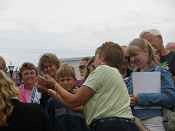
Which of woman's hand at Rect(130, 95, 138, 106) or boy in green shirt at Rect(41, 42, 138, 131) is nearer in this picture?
boy in green shirt at Rect(41, 42, 138, 131)

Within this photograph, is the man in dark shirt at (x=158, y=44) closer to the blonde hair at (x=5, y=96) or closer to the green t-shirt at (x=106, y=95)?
the green t-shirt at (x=106, y=95)

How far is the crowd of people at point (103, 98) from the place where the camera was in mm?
3754

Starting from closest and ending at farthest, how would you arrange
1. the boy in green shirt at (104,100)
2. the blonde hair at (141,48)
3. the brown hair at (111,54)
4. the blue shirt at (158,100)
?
the boy in green shirt at (104,100)
the brown hair at (111,54)
the blue shirt at (158,100)
the blonde hair at (141,48)

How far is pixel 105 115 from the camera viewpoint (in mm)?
4152

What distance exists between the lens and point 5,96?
365 cm

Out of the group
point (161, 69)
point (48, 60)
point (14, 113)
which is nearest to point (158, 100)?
point (161, 69)

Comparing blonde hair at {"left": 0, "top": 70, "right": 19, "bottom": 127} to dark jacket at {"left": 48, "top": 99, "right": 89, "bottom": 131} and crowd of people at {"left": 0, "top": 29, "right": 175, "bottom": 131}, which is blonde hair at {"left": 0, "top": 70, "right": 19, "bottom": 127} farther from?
dark jacket at {"left": 48, "top": 99, "right": 89, "bottom": 131}

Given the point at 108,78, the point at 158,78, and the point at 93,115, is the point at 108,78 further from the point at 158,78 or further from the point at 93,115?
the point at 158,78

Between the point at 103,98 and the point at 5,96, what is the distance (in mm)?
941

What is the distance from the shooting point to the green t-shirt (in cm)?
415

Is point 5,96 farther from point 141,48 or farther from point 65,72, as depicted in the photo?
point 141,48

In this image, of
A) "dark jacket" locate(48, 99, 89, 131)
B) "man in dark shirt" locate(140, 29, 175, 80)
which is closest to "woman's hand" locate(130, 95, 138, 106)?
"dark jacket" locate(48, 99, 89, 131)

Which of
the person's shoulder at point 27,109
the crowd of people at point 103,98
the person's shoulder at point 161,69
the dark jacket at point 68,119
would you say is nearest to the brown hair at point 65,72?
the crowd of people at point 103,98

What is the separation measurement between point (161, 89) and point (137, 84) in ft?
0.80
